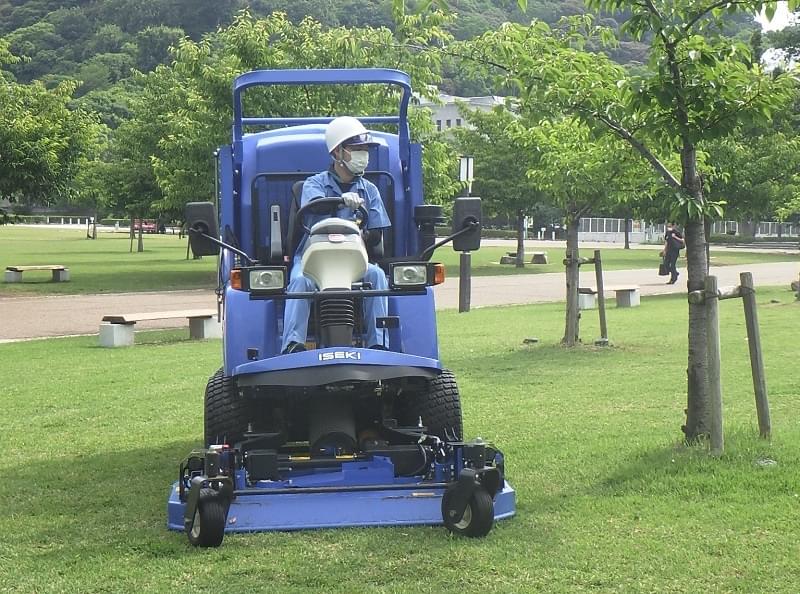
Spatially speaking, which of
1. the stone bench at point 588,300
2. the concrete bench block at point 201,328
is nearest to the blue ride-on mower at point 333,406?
the concrete bench block at point 201,328

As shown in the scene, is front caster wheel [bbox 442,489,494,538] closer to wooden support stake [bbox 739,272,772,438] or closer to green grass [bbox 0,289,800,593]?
green grass [bbox 0,289,800,593]

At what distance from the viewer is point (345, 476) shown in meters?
6.30

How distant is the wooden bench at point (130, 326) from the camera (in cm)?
1625

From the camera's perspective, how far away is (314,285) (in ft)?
21.1

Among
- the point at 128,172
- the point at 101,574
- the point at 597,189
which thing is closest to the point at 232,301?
the point at 101,574

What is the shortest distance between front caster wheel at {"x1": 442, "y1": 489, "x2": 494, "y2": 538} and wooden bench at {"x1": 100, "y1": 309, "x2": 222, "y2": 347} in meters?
11.1

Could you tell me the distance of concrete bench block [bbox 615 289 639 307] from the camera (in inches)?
895

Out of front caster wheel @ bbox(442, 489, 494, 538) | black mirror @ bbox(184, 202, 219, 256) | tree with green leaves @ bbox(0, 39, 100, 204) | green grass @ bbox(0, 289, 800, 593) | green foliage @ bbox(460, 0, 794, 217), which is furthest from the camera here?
tree with green leaves @ bbox(0, 39, 100, 204)

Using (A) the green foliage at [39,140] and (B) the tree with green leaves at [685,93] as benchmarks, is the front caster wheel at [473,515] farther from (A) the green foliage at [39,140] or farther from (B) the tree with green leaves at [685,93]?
(A) the green foliage at [39,140]

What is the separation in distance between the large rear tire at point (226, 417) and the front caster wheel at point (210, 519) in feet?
3.52

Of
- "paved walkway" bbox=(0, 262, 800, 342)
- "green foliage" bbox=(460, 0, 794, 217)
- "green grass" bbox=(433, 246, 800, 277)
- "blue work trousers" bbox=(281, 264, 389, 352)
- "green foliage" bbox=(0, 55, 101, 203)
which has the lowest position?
"paved walkway" bbox=(0, 262, 800, 342)

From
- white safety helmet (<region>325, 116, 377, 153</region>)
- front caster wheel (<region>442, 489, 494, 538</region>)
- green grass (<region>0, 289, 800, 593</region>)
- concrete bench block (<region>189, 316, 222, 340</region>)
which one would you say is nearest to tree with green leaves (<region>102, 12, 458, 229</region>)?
concrete bench block (<region>189, 316, 222, 340</region>)

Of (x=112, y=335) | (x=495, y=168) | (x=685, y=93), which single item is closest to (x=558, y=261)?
(x=495, y=168)

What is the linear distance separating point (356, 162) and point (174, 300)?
1879 cm
